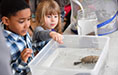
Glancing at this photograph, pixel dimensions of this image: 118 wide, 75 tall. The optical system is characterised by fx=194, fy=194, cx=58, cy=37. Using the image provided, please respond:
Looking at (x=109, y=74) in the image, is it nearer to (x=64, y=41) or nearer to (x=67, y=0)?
(x=64, y=41)

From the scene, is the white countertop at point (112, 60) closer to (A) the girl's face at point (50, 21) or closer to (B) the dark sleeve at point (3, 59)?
(A) the girl's face at point (50, 21)

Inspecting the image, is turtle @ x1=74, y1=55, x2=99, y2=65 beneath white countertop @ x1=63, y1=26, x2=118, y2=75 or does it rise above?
above

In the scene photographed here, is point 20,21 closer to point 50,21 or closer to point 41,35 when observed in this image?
point 41,35

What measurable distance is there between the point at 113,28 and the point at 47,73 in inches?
25.7

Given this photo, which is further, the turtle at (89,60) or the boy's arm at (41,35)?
the boy's arm at (41,35)

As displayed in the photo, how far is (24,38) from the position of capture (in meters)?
0.94

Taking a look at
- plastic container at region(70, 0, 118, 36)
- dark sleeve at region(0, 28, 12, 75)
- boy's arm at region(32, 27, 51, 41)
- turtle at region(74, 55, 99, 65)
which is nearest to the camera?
dark sleeve at region(0, 28, 12, 75)

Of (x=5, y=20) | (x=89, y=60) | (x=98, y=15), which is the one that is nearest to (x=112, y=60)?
(x=89, y=60)

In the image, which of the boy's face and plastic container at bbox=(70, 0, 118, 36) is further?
plastic container at bbox=(70, 0, 118, 36)

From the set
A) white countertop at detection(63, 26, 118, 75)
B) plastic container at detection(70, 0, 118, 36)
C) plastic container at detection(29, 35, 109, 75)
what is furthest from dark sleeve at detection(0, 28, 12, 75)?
plastic container at detection(70, 0, 118, 36)

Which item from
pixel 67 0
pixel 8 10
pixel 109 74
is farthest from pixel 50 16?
pixel 67 0

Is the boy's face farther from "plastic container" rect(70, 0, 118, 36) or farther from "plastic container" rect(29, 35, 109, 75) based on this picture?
"plastic container" rect(70, 0, 118, 36)

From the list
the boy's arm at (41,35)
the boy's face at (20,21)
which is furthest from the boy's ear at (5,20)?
the boy's arm at (41,35)

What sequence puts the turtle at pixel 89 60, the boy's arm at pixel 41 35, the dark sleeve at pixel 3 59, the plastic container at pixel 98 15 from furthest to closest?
1. the plastic container at pixel 98 15
2. the boy's arm at pixel 41 35
3. the turtle at pixel 89 60
4. the dark sleeve at pixel 3 59
